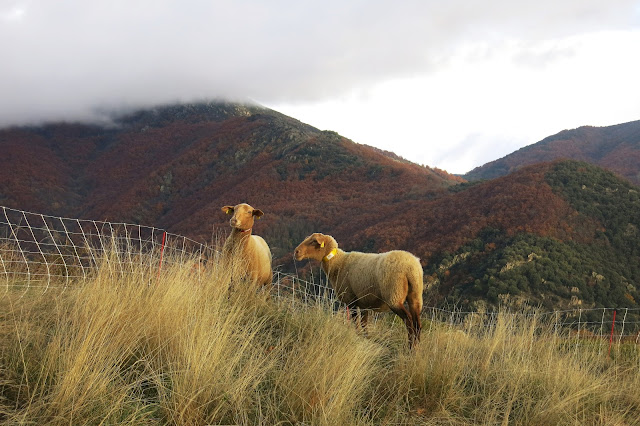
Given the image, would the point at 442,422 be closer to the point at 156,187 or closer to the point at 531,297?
the point at 531,297

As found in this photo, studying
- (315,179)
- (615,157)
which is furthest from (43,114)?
(615,157)

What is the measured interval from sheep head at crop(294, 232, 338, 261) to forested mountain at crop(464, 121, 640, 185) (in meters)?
94.7

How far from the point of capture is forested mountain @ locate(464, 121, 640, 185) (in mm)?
97812

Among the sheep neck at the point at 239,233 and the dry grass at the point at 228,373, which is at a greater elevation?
the sheep neck at the point at 239,233

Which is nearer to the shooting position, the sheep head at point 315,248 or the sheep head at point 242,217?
the sheep head at point 242,217

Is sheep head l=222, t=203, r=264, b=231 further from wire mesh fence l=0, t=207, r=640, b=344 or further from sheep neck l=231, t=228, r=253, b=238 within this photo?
wire mesh fence l=0, t=207, r=640, b=344

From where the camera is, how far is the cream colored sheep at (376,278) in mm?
6496

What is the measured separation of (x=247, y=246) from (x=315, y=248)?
126 cm

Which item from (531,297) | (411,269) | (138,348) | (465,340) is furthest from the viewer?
(531,297)

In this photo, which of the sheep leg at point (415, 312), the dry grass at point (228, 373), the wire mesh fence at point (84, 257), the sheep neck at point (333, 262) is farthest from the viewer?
the sheep neck at point (333, 262)

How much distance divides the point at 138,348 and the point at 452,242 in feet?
93.8

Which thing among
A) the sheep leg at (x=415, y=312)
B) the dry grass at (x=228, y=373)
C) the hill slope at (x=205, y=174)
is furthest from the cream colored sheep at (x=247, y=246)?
the hill slope at (x=205, y=174)

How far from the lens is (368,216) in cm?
4072

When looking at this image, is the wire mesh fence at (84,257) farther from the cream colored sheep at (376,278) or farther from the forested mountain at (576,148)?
the forested mountain at (576,148)
